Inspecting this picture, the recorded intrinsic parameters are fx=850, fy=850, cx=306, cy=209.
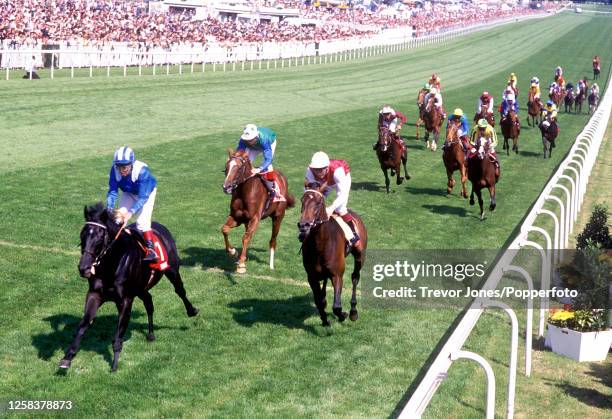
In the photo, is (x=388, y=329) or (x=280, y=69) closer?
(x=388, y=329)

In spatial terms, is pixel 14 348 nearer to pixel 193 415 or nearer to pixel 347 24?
pixel 193 415

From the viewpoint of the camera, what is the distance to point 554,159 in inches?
1037

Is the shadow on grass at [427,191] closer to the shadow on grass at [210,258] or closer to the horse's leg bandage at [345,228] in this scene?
the shadow on grass at [210,258]

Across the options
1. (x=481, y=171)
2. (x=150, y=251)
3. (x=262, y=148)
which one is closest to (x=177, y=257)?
(x=150, y=251)

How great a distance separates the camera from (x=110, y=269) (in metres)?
8.05

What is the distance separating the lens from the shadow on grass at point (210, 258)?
12.2 m

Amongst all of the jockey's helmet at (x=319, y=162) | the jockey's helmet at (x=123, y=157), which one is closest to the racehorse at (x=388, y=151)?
the jockey's helmet at (x=319, y=162)

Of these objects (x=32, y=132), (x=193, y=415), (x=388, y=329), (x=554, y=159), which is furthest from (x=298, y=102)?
(x=193, y=415)

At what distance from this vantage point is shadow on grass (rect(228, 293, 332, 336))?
32.7ft

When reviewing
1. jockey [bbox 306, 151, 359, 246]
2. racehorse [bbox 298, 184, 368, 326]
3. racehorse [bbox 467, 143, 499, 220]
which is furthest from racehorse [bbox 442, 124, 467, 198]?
racehorse [bbox 298, 184, 368, 326]

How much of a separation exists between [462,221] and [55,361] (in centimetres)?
997

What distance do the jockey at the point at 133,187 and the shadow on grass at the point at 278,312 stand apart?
1.74 m

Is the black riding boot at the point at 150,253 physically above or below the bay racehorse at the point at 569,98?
below

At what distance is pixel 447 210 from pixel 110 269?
1062 cm
